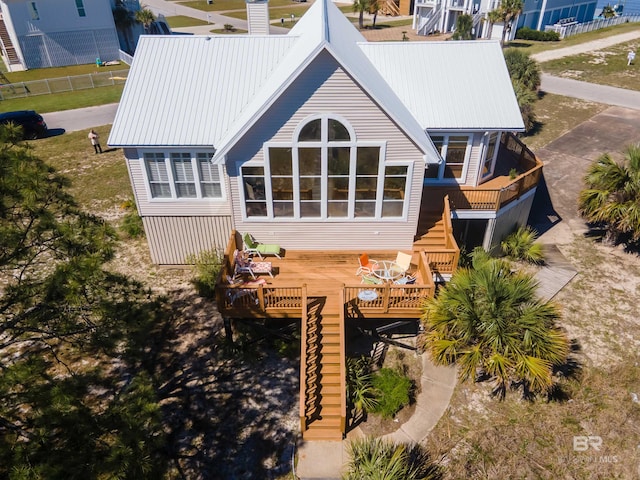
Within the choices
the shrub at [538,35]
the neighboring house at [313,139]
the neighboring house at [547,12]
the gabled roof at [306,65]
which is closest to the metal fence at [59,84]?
the neighboring house at [313,139]

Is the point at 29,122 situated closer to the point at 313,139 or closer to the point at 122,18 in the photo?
the point at 122,18

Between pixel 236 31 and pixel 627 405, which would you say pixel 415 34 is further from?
pixel 627 405

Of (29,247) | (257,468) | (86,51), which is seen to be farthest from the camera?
(86,51)

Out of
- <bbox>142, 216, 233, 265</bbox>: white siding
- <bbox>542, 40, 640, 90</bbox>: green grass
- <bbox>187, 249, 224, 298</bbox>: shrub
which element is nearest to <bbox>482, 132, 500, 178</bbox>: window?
<bbox>142, 216, 233, 265</bbox>: white siding

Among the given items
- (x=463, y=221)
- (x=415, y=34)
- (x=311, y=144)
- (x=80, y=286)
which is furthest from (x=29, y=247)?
(x=415, y=34)

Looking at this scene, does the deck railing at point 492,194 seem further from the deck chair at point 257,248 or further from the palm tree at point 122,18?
the palm tree at point 122,18

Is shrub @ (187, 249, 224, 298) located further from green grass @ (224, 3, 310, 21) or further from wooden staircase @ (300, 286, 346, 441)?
green grass @ (224, 3, 310, 21)
